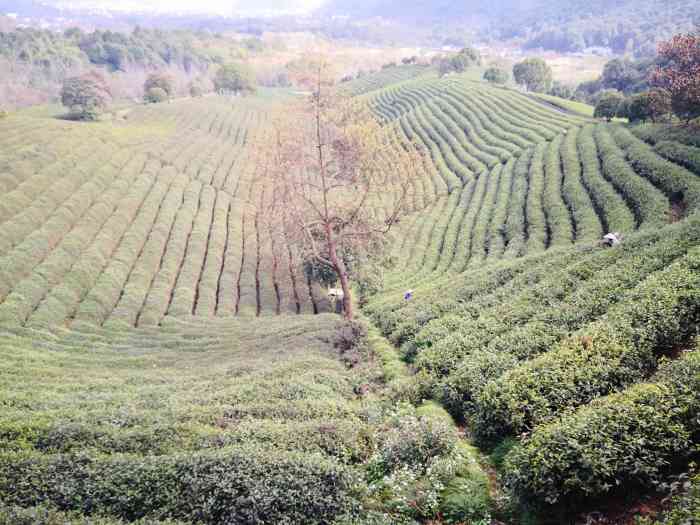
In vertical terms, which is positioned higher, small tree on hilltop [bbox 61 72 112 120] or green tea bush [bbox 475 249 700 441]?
small tree on hilltop [bbox 61 72 112 120]

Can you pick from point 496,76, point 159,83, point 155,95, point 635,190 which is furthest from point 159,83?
point 635,190

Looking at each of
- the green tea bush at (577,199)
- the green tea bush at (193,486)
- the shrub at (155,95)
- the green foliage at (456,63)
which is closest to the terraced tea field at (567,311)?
the green tea bush at (577,199)

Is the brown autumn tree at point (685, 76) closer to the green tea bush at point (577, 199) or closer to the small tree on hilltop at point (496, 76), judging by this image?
the green tea bush at point (577, 199)

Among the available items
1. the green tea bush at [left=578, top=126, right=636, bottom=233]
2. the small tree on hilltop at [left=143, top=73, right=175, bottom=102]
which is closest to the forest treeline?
the small tree on hilltop at [left=143, top=73, right=175, bottom=102]

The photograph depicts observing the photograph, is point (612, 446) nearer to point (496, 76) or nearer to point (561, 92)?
point (496, 76)

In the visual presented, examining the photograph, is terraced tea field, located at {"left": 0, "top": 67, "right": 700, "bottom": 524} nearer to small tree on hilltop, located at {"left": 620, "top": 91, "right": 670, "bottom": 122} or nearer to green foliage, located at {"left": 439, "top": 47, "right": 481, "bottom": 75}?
small tree on hilltop, located at {"left": 620, "top": 91, "right": 670, "bottom": 122}

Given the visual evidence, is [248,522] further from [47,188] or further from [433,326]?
[47,188]

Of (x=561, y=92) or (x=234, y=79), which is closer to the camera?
(x=561, y=92)
